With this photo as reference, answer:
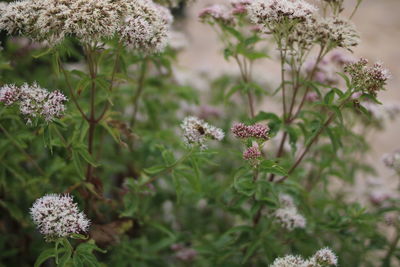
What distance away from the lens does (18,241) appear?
2.90 m

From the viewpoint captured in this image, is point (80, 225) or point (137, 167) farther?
point (137, 167)

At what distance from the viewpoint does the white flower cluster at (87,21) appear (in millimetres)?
1815

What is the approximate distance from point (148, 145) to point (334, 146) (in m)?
1.32

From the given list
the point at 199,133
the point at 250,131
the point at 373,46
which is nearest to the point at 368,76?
the point at 250,131

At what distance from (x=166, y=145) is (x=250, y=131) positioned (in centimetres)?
121

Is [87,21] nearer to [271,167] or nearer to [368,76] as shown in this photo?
[271,167]

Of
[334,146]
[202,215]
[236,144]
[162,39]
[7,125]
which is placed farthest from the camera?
[236,144]

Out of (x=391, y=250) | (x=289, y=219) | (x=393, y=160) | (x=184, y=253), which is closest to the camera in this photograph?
(x=289, y=219)

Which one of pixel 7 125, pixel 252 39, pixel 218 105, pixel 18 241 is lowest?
pixel 18 241

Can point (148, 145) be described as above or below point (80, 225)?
above

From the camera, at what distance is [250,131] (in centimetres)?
193

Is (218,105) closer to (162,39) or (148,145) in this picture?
(148,145)

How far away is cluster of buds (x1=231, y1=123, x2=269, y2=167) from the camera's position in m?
1.90

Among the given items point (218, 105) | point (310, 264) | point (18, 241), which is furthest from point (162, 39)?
point (218, 105)
